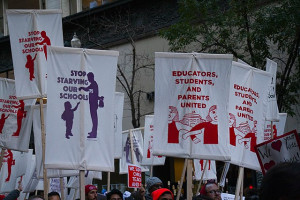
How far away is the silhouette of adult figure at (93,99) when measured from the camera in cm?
908

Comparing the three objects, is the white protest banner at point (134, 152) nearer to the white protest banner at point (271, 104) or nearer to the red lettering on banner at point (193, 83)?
the white protest banner at point (271, 104)

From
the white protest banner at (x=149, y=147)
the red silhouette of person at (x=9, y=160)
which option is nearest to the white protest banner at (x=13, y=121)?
the red silhouette of person at (x=9, y=160)

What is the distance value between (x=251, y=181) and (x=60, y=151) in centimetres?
1270

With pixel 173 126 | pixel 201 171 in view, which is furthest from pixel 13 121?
pixel 173 126

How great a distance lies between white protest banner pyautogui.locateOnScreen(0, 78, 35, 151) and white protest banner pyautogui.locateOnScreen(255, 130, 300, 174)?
25.5 ft

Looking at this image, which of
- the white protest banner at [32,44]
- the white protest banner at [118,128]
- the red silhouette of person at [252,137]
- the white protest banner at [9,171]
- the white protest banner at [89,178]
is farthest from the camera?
the white protest banner at [9,171]

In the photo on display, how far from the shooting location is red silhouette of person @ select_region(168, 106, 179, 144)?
30.8 ft

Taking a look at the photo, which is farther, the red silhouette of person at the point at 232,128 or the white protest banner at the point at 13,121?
the white protest banner at the point at 13,121

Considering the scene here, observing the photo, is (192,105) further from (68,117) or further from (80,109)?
(68,117)

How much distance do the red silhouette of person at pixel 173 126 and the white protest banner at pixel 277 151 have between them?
3.77m

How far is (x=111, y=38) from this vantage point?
1049 inches

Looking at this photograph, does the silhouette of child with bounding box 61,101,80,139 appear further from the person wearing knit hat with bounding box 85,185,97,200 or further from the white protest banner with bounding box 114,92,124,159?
the white protest banner with bounding box 114,92,124,159

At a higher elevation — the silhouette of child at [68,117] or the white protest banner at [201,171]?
the silhouette of child at [68,117]

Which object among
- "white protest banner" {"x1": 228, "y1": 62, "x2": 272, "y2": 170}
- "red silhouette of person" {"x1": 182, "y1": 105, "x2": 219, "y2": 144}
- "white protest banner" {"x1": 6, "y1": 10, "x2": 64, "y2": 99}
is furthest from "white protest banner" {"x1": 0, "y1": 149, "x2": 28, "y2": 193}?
"red silhouette of person" {"x1": 182, "y1": 105, "x2": 219, "y2": 144}
